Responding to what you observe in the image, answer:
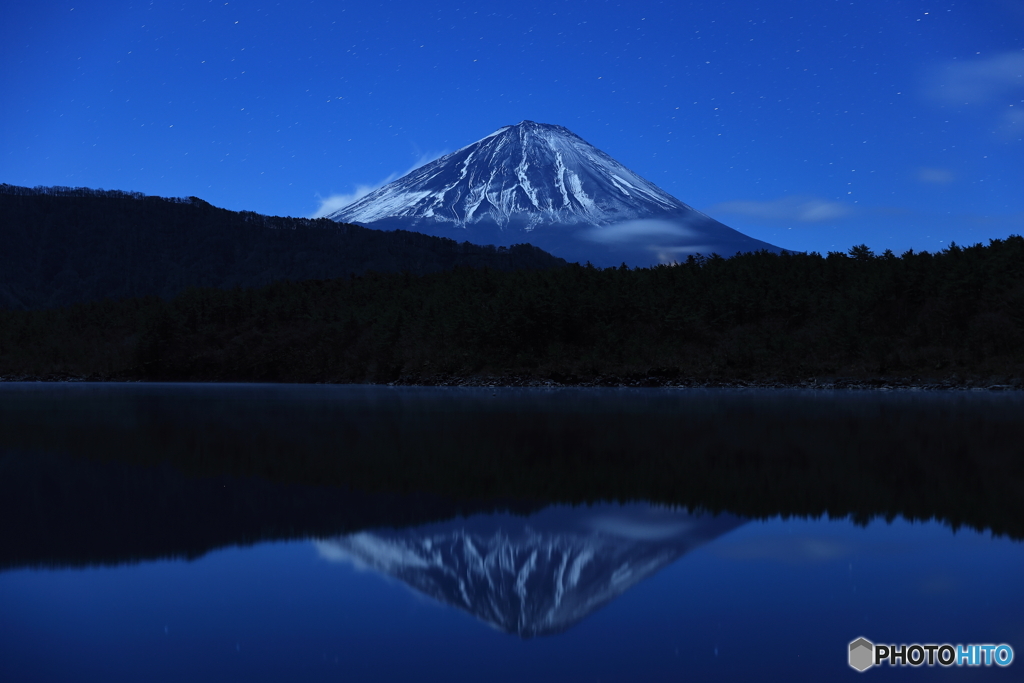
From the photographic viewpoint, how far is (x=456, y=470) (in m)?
11.5

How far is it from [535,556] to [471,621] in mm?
1623

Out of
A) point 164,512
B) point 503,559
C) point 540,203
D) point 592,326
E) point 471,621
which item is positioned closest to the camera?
point 471,621

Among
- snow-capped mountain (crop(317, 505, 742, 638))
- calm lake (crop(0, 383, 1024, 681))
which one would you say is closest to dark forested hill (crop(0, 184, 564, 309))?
calm lake (crop(0, 383, 1024, 681))

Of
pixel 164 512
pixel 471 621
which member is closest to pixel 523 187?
pixel 164 512

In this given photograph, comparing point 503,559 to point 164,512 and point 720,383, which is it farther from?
point 720,383

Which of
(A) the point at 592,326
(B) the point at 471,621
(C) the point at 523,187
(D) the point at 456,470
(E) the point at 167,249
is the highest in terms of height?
(C) the point at 523,187

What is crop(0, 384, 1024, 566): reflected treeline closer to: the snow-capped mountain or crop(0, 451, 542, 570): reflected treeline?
crop(0, 451, 542, 570): reflected treeline

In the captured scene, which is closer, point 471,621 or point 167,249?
point 471,621

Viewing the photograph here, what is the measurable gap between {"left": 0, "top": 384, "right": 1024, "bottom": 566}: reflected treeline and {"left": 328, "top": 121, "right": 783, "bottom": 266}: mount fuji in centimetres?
9781

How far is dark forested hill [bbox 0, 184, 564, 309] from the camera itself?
112438 millimetres

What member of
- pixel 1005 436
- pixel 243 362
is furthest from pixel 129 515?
pixel 243 362

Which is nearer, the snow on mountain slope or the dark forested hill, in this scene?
the dark forested hill

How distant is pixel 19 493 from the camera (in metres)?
9.50

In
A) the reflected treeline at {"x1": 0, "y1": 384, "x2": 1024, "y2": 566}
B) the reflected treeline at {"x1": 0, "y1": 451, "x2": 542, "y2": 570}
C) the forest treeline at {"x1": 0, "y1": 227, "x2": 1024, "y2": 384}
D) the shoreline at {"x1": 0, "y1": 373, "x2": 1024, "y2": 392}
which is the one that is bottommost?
the reflected treeline at {"x1": 0, "y1": 451, "x2": 542, "y2": 570}
